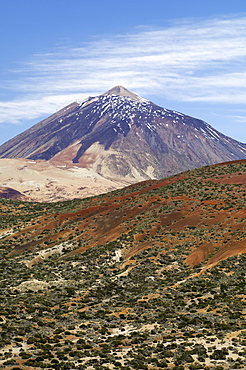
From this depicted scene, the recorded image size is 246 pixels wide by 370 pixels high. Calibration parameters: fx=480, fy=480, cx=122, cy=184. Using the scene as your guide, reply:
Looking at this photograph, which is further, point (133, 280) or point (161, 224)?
point (161, 224)

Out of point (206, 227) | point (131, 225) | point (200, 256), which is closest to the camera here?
point (200, 256)

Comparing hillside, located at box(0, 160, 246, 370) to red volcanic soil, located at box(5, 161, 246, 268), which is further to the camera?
red volcanic soil, located at box(5, 161, 246, 268)

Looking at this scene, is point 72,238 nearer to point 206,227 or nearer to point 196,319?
point 206,227

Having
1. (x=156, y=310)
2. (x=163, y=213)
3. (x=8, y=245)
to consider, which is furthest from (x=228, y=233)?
(x=8, y=245)

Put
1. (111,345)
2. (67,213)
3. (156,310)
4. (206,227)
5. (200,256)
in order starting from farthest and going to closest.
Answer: (67,213) < (206,227) < (200,256) < (156,310) < (111,345)

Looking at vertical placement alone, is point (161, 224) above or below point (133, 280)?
above

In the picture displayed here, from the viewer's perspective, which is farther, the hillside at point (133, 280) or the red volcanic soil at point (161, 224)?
the red volcanic soil at point (161, 224)

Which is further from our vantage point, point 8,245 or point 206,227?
point 8,245

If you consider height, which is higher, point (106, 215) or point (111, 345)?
point (106, 215)
